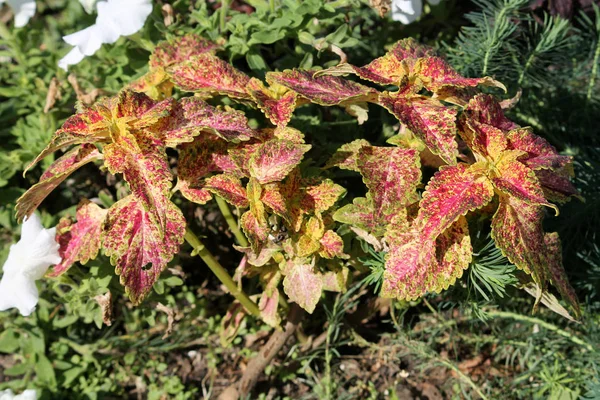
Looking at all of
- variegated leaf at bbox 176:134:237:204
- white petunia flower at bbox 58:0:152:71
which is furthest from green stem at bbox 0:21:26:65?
variegated leaf at bbox 176:134:237:204

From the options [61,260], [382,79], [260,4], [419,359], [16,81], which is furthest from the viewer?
[16,81]

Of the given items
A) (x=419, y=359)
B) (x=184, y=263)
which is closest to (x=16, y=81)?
(x=184, y=263)

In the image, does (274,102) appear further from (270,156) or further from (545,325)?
(545,325)

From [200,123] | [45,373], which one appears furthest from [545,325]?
[45,373]

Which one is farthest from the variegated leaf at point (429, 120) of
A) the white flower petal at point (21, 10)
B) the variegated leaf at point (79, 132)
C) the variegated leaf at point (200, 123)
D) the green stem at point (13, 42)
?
the green stem at point (13, 42)

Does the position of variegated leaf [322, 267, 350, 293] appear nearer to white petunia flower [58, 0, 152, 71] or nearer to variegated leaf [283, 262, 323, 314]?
variegated leaf [283, 262, 323, 314]

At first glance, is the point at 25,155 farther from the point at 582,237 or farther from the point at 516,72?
the point at 582,237

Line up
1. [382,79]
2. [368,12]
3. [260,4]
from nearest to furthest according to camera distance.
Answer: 1. [382,79]
2. [260,4]
3. [368,12]

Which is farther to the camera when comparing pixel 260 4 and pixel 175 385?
pixel 175 385
